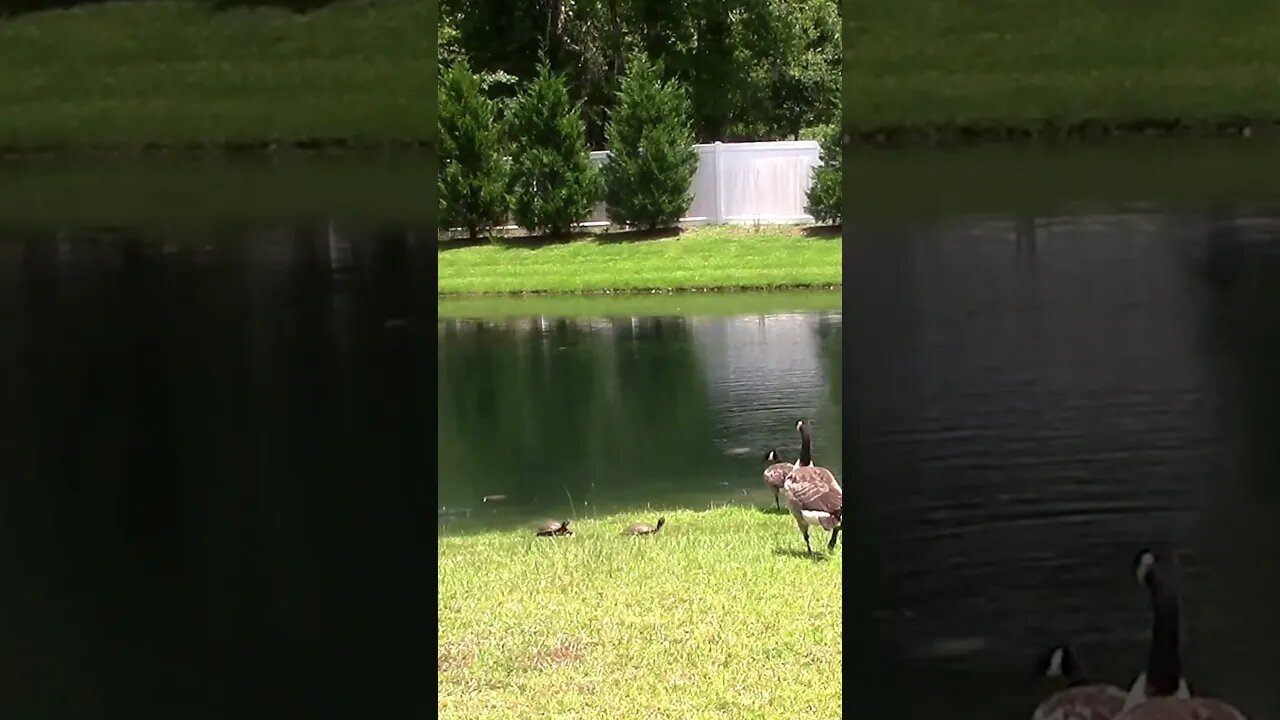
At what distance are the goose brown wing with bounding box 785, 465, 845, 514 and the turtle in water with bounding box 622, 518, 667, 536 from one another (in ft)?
2.53

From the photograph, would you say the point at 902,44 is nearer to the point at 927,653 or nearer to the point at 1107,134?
the point at 1107,134

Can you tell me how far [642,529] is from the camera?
5414mm

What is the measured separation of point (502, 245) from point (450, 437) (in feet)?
32.4

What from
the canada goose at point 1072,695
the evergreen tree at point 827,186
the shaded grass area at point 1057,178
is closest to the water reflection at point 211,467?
the shaded grass area at point 1057,178

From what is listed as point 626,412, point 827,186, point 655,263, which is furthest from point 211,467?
point 655,263

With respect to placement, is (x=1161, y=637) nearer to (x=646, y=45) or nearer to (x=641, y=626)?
(x=641, y=626)

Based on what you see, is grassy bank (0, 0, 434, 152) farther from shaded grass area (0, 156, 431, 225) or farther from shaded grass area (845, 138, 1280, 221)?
shaded grass area (845, 138, 1280, 221)

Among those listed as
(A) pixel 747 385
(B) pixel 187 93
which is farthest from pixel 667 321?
(B) pixel 187 93

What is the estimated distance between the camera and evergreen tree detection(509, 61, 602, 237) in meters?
17.2

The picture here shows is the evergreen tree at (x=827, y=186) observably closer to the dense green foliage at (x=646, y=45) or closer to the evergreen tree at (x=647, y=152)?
→ the evergreen tree at (x=647, y=152)

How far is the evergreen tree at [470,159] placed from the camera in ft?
51.2

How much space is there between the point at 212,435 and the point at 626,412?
650 centimetres

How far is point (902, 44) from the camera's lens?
2096 mm

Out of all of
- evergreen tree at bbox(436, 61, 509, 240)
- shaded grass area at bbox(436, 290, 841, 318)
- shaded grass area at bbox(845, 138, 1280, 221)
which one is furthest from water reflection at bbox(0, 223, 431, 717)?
evergreen tree at bbox(436, 61, 509, 240)
